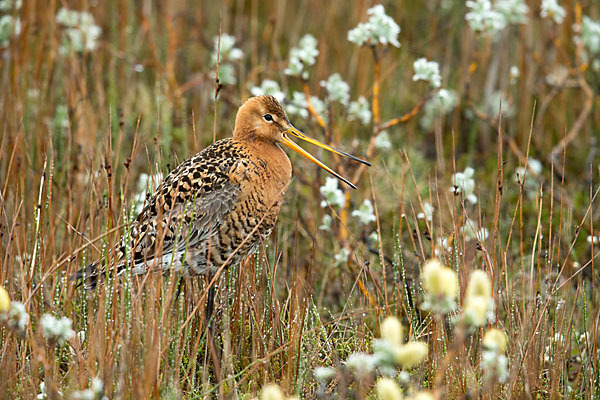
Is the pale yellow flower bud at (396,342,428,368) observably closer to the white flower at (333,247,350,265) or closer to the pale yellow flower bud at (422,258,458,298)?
the pale yellow flower bud at (422,258,458,298)

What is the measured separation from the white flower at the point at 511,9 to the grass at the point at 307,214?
322mm

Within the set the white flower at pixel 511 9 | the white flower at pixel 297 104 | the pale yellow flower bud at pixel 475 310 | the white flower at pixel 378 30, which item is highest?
the white flower at pixel 511 9

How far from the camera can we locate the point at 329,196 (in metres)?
3.85

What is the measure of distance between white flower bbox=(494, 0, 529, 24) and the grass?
32 cm

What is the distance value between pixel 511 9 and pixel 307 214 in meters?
1.90

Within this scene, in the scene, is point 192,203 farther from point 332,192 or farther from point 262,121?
point 332,192

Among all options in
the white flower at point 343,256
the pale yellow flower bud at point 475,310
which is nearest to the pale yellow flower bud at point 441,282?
the pale yellow flower bud at point 475,310

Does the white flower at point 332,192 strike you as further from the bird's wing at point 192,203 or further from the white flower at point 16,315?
the white flower at point 16,315

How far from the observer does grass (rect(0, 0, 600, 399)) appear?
2.72 metres

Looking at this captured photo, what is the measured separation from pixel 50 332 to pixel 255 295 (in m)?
1.22

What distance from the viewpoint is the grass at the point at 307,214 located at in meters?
2.72

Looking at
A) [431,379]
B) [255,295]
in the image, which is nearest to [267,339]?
[255,295]

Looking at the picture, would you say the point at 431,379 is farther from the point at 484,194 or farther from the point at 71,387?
the point at 484,194

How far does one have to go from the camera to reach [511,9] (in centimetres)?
514
